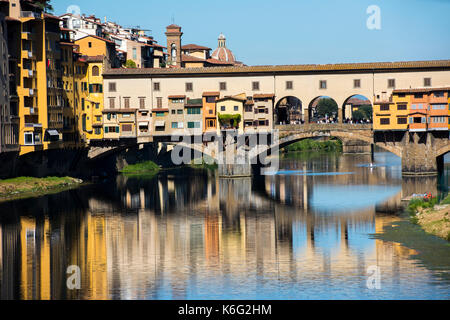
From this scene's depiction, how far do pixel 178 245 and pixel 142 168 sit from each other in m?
49.2

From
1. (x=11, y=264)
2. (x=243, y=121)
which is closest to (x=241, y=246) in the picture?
(x=11, y=264)

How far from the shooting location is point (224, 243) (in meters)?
45.2

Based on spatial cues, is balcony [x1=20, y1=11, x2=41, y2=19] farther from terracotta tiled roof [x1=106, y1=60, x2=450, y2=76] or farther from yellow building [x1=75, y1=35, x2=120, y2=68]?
terracotta tiled roof [x1=106, y1=60, x2=450, y2=76]

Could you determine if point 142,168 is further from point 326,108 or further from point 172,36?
point 326,108

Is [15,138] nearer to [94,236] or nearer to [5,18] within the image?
[5,18]

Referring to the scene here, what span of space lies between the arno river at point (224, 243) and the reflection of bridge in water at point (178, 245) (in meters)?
0.07

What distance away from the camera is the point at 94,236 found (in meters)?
48.1

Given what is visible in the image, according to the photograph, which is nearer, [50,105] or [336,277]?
[336,277]

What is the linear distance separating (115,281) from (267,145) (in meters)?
47.7

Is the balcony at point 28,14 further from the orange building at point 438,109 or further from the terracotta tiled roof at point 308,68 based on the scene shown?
the orange building at point 438,109

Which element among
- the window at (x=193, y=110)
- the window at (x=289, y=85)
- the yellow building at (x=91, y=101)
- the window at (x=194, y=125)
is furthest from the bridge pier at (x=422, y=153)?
the yellow building at (x=91, y=101)

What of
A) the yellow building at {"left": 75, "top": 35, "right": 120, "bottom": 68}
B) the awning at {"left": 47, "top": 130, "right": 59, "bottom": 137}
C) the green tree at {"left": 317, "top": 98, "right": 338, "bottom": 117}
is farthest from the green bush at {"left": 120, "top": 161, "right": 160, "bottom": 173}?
the green tree at {"left": 317, "top": 98, "right": 338, "bottom": 117}

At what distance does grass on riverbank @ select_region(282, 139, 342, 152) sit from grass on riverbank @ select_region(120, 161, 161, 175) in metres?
41.7

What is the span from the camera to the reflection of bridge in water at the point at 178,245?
36125mm
